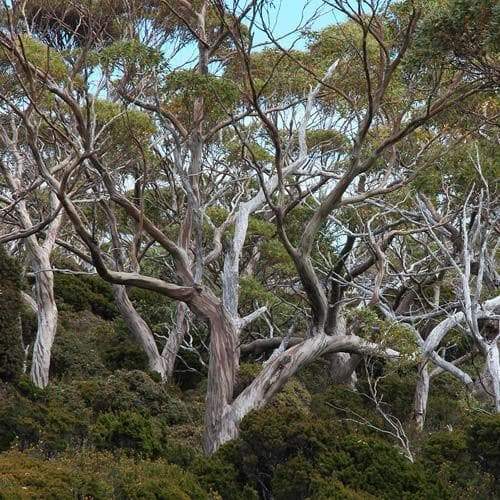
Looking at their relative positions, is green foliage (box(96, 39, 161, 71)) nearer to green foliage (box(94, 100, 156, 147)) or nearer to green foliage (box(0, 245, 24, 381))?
green foliage (box(94, 100, 156, 147))

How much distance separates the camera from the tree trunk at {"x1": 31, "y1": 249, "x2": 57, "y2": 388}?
49.1ft

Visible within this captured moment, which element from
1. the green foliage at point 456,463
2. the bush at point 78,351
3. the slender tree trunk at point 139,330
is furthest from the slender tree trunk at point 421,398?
the bush at point 78,351

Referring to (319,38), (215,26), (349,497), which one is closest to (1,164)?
(215,26)

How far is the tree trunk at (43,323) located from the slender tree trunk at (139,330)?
1875mm

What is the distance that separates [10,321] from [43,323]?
9.50ft

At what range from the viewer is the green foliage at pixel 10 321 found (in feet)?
39.8

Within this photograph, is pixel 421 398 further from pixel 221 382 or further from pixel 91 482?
pixel 91 482

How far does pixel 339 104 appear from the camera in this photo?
769 inches

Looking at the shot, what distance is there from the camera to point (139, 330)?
17.2m

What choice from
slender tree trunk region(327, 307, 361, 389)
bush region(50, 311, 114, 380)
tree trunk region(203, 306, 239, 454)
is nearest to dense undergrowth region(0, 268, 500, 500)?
tree trunk region(203, 306, 239, 454)

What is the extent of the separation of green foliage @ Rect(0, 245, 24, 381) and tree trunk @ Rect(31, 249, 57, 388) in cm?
215

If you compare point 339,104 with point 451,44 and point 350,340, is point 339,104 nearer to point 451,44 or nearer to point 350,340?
point 350,340

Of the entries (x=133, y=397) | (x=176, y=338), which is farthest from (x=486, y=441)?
(x=176, y=338)

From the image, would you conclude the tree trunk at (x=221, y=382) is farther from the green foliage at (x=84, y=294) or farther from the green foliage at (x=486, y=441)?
the green foliage at (x=84, y=294)
